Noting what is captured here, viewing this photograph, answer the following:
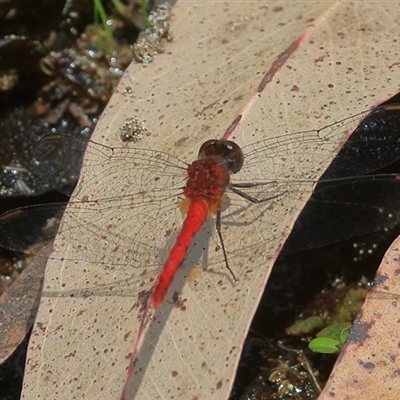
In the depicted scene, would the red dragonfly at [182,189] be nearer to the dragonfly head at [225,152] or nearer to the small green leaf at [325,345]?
the dragonfly head at [225,152]

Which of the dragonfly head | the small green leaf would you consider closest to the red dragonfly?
the dragonfly head

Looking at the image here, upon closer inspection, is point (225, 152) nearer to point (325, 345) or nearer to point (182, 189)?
point (182, 189)

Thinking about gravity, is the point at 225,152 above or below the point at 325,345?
above

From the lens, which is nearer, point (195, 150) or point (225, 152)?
point (225, 152)

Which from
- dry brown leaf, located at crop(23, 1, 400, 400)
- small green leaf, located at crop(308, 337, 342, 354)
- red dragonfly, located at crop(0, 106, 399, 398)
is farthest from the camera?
small green leaf, located at crop(308, 337, 342, 354)

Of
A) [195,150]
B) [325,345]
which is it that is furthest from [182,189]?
[325,345]

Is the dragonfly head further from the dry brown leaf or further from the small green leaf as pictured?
the small green leaf
